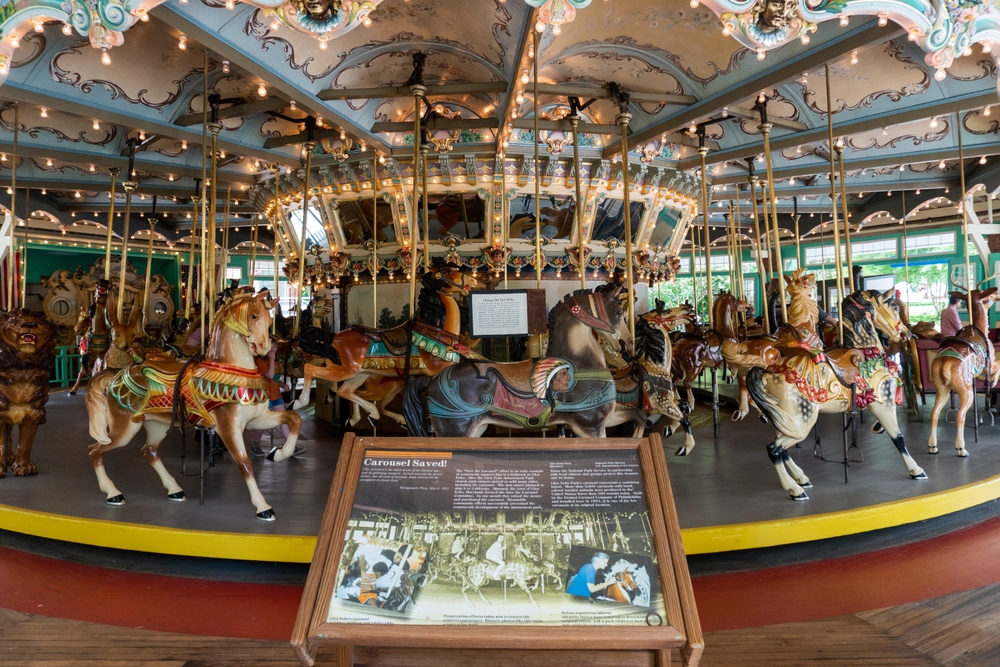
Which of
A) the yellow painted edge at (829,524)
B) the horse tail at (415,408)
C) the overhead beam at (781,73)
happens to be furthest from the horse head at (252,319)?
the overhead beam at (781,73)

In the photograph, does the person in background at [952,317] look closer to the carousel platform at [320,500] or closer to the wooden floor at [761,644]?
the carousel platform at [320,500]

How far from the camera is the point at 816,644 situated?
2939mm

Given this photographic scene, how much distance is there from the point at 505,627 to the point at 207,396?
321 cm

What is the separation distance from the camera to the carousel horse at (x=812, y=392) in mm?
4695

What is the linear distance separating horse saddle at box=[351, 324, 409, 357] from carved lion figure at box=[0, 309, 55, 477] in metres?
2.91

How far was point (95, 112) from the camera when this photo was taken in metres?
5.95

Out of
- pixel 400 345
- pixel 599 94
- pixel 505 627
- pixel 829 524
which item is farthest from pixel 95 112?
pixel 829 524

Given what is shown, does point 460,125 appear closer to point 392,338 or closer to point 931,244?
point 392,338

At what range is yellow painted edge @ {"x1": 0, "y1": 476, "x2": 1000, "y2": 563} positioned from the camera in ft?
12.8

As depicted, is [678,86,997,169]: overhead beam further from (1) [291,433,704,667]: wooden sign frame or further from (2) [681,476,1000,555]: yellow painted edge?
(1) [291,433,704,667]: wooden sign frame

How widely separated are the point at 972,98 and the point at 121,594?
347 inches

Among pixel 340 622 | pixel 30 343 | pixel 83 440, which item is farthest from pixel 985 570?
pixel 83 440

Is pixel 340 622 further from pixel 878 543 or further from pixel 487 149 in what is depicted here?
pixel 487 149

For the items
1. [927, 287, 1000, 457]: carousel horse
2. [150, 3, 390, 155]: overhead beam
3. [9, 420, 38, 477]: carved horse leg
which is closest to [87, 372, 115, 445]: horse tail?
[9, 420, 38, 477]: carved horse leg
